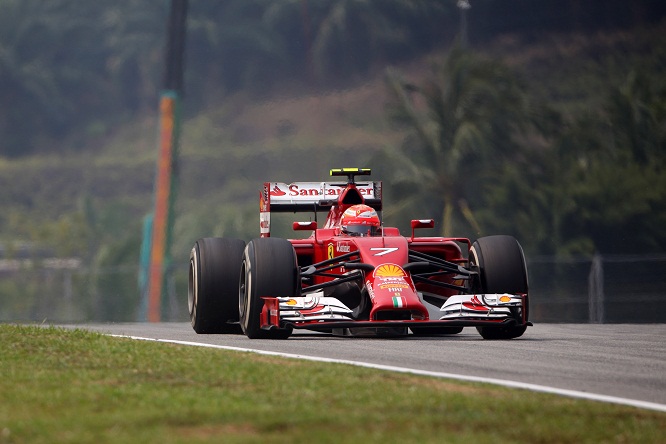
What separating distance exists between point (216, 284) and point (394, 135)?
24.9 metres

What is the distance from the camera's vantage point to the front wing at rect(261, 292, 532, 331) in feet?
47.0

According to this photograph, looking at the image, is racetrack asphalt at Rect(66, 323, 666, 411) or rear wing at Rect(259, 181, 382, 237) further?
rear wing at Rect(259, 181, 382, 237)

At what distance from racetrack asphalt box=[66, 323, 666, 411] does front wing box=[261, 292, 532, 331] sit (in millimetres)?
218

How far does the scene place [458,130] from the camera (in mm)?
45094

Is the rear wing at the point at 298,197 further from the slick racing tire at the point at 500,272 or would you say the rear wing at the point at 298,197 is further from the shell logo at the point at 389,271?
the shell logo at the point at 389,271

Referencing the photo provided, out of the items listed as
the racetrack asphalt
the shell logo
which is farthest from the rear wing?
the shell logo

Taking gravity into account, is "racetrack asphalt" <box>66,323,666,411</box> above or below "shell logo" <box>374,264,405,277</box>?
below

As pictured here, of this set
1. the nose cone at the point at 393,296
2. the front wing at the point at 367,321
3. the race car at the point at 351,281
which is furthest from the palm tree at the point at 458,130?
the nose cone at the point at 393,296

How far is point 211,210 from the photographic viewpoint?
1849 inches

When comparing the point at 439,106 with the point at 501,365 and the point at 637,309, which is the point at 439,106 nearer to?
the point at 637,309

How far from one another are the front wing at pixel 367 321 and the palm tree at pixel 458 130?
93.9 feet

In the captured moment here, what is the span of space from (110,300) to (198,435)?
3354cm

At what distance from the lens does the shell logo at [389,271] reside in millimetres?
14883

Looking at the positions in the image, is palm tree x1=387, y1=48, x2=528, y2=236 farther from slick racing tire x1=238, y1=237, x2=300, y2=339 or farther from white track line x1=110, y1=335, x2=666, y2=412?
white track line x1=110, y1=335, x2=666, y2=412
